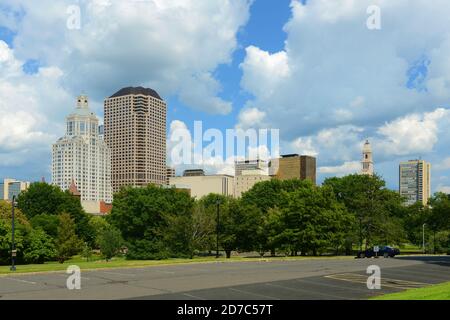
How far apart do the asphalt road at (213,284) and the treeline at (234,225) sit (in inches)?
933

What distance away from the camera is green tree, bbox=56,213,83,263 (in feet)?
210

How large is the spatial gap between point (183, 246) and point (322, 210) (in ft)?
53.4

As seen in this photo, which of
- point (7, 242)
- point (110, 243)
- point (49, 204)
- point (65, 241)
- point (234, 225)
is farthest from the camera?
point (49, 204)

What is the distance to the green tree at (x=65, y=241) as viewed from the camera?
6406 cm

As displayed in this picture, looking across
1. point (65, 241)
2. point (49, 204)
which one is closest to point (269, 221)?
point (65, 241)

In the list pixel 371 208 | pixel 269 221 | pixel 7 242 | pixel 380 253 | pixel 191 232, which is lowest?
pixel 380 253

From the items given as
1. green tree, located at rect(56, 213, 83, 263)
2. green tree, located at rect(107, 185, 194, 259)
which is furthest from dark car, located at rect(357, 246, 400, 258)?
green tree, located at rect(56, 213, 83, 263)

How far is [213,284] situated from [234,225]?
3978cm

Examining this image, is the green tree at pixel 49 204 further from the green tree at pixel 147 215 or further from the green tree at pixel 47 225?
the green tree at pixel 147 215

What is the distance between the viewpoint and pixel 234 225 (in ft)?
209

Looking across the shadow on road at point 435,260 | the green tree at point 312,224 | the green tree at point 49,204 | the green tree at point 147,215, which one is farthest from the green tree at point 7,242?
the shadow on road at point 435,260

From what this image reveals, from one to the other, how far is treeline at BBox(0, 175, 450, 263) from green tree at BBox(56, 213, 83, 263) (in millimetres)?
125

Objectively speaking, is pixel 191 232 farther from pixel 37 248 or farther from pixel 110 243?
pixel 37 248
